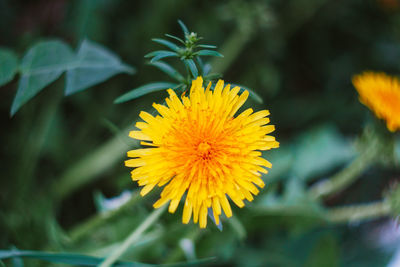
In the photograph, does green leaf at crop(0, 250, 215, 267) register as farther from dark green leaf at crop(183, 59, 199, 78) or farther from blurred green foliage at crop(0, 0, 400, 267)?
dark green leaf at crop(183, 59, 199, 78)

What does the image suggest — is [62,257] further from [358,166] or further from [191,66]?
[358,166]

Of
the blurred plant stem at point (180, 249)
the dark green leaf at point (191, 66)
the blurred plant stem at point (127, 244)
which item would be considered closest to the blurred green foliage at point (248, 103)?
the blurred plant stem at point (180, 249)

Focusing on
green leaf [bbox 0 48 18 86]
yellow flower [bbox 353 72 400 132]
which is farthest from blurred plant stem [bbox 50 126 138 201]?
yellow flower [bbox 353 72 400 132]

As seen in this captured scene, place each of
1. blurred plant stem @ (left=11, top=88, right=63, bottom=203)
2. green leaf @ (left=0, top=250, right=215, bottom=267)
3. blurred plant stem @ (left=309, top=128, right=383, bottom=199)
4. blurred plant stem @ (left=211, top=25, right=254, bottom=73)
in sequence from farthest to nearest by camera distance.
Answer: blurred plant stem @ (left=211, top=25, right=254, bottom=73) < blurred plant stem @ (left=11, top=88, right=63, bottom=203) < blurred plant stem @ (left=309, top=128, right=383, bottom=199) < green leaf @ (left=0, top=250, right=215, bottom=267)

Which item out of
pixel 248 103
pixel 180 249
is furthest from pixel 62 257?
A: pixel 248 103

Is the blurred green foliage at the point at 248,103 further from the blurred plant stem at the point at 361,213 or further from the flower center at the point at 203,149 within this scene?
the flower center at the point at 203,149

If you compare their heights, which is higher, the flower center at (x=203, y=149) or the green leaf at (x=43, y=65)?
the green leaf at (x=43, y=65)
